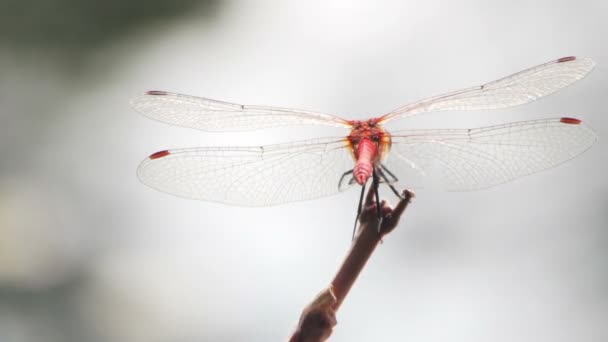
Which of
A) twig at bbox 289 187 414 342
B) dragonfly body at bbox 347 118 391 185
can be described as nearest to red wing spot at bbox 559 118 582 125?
dragonfly body at bbox 347 118 391 185

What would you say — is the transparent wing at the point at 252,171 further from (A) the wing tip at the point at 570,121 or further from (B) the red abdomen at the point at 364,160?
(A) the wing tip at the point at 570,121

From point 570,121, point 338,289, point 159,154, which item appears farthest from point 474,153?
point 338,289

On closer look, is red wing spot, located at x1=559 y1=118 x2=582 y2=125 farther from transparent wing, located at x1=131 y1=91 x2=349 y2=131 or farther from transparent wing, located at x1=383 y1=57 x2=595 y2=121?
transparent wing, located at x1=131 y1=91 x2=349 y2=131

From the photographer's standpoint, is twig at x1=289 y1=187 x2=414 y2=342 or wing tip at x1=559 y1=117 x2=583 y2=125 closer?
twig at x1=289 y1=187 x2=414 y2=342

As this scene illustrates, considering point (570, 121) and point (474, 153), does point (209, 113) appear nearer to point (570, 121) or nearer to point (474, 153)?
point (474, 153)

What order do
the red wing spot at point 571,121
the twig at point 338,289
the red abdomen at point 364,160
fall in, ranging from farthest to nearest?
the red wing spot at point 571,121 → the red abdomen at point 364,160 → the twig at point 338,289

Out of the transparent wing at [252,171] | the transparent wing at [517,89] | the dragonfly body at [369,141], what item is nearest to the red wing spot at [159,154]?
the transparent wing at [252,171]

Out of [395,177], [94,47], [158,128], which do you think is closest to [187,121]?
[395,177]
